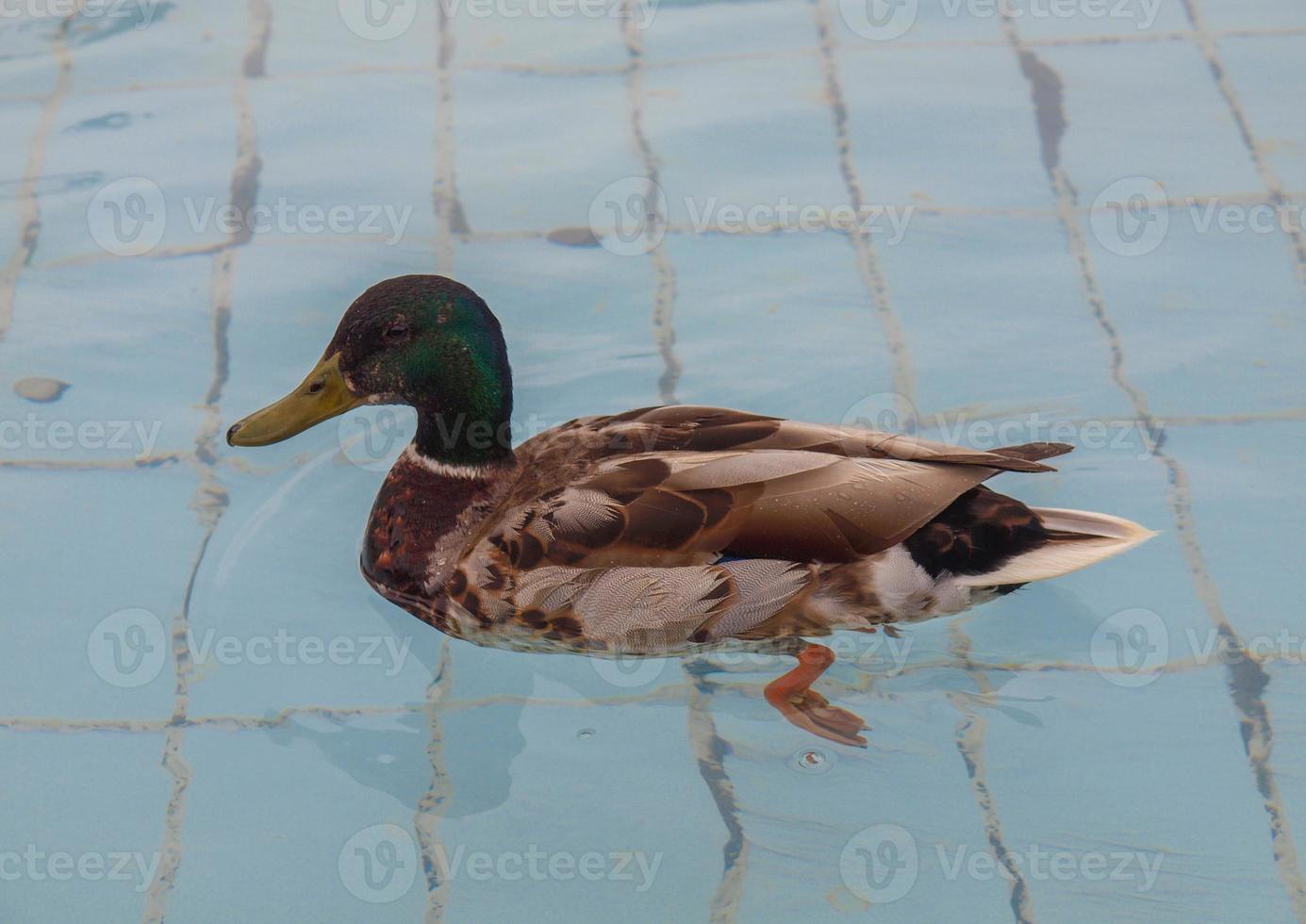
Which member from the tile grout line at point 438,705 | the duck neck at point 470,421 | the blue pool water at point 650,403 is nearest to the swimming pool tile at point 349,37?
the blue pool water at point 650,403

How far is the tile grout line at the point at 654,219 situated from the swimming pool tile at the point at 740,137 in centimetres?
5

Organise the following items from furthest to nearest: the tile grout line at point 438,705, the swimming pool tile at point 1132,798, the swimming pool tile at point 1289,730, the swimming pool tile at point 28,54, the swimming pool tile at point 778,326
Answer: the swimming pool tile at point 28,54
the swimming pool tile at point 778,326
the swimming pool tile at point 1289,730
the tile grout line at point 438,705
the swimming pool tile at point 1132,798

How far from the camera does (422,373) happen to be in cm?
452

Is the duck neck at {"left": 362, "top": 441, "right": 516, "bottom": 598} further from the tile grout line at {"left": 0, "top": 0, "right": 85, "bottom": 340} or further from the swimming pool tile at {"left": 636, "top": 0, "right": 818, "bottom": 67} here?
the swimming pool tile at {"left": 636, "top": 0, "right": 818, "bottom": 67}

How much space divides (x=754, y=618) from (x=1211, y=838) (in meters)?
1.36

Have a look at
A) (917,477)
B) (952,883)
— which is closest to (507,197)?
(917,477)

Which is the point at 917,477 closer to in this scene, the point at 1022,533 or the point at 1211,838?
the point at 1022,533

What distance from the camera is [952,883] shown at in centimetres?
409

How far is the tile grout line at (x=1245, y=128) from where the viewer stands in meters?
6.27

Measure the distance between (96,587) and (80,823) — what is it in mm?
956

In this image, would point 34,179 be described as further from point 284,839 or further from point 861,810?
point 861,810

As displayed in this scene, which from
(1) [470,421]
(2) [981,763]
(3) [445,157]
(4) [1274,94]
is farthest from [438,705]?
(4) [1274,94]

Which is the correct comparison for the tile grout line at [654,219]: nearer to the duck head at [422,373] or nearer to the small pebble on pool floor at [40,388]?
the duck head at [422,373]

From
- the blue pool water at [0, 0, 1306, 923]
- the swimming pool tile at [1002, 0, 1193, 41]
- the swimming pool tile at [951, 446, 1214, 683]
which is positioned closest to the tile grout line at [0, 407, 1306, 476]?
the blue pool water at [0, 0, 1306, 923]
